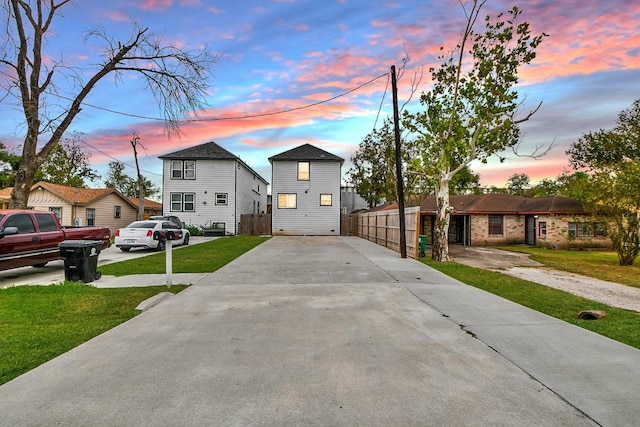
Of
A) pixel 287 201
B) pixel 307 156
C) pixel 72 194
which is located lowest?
pixel 287 201

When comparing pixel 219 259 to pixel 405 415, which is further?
pixel 219 259

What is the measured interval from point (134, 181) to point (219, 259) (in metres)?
55.7

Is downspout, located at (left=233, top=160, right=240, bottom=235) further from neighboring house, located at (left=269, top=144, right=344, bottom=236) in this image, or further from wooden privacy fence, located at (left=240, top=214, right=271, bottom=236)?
Result: neighboring house, located at (left=269, top=144, right=344, bottom=236)

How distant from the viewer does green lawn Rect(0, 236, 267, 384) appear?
4113mm

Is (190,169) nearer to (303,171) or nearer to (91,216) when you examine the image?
(91,216)

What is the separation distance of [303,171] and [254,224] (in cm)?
641

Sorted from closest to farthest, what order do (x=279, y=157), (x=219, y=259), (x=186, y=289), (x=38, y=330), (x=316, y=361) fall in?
(x=316, y=361) → (x=38, y=330) → (x=186, y=289) → (x=219, y=259) → (x=279, y=157)

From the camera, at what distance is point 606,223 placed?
15.7 meters

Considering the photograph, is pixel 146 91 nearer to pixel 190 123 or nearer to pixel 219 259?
pixel 190 123

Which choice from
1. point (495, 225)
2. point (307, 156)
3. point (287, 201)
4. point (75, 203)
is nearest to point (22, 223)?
point (75, 203)

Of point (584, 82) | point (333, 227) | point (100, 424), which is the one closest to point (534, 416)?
point (100, 424)

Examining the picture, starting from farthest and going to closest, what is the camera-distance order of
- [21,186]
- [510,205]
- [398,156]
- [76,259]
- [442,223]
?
[510,205]
[398,156]
[442,223]
[21,186]
[76,259]

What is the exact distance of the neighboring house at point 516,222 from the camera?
23.3 metres

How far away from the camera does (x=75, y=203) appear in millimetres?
27000
